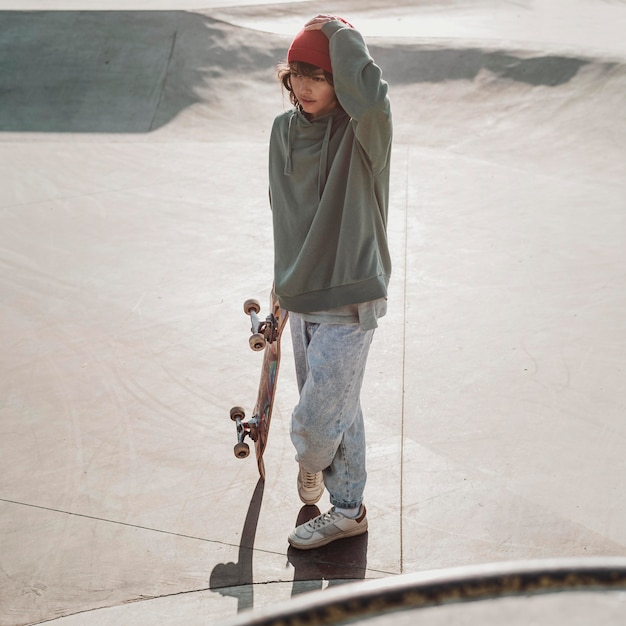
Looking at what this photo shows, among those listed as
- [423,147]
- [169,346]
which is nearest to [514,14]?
[423,147]

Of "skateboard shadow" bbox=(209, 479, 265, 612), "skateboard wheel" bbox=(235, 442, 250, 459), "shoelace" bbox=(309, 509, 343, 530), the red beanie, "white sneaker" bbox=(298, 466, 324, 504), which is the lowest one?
"skateboard shadow" bbox=(209, 479, 265, 612)

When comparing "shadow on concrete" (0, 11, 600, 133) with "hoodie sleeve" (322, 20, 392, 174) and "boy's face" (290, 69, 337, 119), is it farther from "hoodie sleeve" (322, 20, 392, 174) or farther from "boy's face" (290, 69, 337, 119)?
"hoodie sleeve" (322, 20, 392, 174)

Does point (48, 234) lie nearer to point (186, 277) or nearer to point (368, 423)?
point (186, 277)

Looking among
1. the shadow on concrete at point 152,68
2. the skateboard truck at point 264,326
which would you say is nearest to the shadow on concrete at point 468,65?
the shadow on concrete at point 152,68

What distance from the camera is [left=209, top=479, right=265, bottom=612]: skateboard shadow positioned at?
119 inches

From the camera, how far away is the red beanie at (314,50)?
2.64 metres

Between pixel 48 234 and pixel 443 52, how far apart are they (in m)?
4.97

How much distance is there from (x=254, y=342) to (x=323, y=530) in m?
0.77

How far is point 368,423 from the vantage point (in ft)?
13.1

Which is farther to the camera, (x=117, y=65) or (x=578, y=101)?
(x=117, y=65)

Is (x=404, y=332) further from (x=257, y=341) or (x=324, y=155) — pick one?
(x=324, y=155)

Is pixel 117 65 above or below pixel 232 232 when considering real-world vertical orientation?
above

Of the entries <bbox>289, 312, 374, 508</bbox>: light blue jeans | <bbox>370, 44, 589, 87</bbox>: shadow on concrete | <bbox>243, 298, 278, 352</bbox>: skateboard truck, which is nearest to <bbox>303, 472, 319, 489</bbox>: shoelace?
<bbox>289, 312, 374, 508</bbox>: light blue jeans

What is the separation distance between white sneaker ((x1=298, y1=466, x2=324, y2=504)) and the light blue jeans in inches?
4.4
